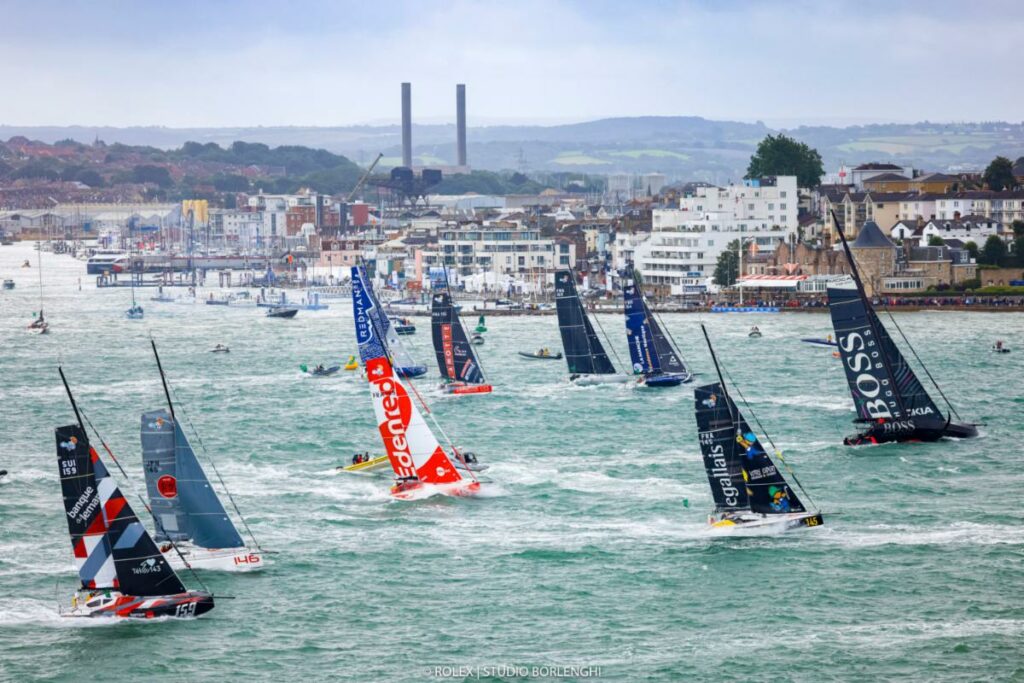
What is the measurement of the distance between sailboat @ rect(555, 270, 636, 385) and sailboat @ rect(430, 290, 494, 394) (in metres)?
3.26

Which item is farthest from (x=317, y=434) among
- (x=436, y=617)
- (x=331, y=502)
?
(x=436, y=617)

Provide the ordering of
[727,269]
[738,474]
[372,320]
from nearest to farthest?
[738,474] → [372,320] → [727,269]

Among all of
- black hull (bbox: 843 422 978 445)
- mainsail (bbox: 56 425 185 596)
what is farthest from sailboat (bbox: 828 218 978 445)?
mainsail (bbox: 56 425 185 596)

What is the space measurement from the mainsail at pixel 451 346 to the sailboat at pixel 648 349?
5.38 metres

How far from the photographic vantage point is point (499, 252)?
435 ft

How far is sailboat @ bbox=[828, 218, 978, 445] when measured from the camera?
4316cm

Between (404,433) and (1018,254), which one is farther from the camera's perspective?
(1018,254)

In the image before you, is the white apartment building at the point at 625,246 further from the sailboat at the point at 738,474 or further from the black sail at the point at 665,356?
the sailboat at the point at 738,474

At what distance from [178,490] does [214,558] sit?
1.35 m

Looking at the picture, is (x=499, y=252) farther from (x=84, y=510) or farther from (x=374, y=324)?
(x=84, y=510)

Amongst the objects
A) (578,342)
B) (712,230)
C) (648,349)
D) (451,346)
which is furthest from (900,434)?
(712,230)

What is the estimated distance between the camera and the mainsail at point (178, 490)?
3045 cm

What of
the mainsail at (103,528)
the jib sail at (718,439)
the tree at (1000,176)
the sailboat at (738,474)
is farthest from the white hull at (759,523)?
the tree at (1000,176)

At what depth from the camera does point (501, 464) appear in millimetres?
42406
